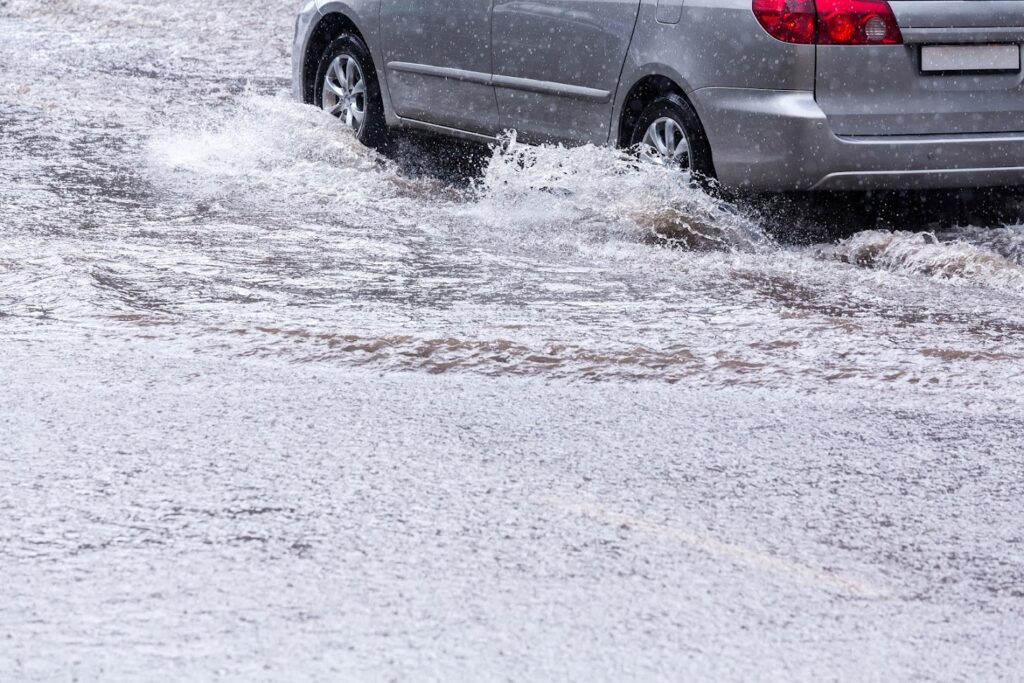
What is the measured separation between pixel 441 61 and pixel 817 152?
2.58 m

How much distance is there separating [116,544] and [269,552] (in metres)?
0.34

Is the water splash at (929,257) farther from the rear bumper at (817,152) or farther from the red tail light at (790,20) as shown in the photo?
the red tail light at (790,20)

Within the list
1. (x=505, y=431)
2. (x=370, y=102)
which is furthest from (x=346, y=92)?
(x=505, y=431)

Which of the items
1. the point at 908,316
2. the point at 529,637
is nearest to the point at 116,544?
the point at 529,637

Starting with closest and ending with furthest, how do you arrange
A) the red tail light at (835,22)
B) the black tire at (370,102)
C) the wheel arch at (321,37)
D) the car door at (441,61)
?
the red tail light at (835,22)
the car door at (441,61)
the black tire at (370,102)
the wheel arch at (321,37)

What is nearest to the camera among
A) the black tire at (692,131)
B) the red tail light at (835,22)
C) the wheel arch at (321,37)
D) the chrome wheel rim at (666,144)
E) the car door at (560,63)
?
the red tail light at (835,22)

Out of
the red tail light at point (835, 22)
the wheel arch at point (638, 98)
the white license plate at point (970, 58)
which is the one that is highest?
the red tail light at point (835, 22)

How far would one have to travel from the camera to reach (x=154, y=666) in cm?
296

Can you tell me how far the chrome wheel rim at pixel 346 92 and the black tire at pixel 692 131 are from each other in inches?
106

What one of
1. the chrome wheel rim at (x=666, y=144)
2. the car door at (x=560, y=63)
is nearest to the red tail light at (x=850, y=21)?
the chrome wheel rim at (x=666, y=144)

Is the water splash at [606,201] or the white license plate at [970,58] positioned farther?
the water splash at [606,201]

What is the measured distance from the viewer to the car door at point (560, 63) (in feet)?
24.2

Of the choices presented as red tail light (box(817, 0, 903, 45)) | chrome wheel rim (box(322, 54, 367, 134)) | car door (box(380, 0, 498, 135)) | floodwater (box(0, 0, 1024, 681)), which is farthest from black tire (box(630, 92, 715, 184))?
chrome wheel rim (box(322, 54, 367, 134))

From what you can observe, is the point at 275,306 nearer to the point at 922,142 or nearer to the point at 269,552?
the point at 269,552
